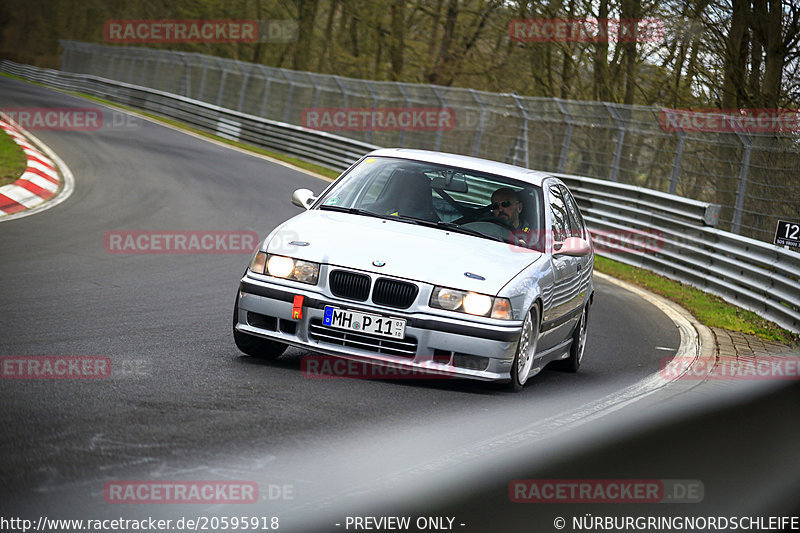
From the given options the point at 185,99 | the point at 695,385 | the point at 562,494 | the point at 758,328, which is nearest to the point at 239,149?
the point at 185,99

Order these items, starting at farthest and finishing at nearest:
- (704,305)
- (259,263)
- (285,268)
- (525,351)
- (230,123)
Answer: (230,123)
(704,305)
(525,351)
(259,263)
(285,268)

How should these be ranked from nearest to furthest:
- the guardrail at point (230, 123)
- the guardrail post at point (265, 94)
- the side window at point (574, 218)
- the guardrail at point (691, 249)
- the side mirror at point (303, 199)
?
the side mirror at point (303, 199)
the side window at point (574, 218)
the guardrail at point (691, 249)
the guardrail at point (230, 123)
the guardrail post at point (265, 94)

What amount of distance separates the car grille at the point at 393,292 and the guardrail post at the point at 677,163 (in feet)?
40.2

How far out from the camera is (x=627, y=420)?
6.62m

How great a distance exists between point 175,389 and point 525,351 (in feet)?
7.80

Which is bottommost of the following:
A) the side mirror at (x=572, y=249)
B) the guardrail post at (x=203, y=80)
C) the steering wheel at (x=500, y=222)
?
the side mirror at (x=572, y=249)

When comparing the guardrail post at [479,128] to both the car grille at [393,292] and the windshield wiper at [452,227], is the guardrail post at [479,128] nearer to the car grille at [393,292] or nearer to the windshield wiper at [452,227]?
the windshield wiper at [452,227]

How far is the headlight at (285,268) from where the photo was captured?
664 cm

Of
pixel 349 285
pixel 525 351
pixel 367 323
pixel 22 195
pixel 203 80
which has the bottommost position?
pixel 22 195

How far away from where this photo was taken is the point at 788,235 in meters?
11.7

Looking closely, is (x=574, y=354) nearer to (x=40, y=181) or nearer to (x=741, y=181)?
(x=741, y=181)

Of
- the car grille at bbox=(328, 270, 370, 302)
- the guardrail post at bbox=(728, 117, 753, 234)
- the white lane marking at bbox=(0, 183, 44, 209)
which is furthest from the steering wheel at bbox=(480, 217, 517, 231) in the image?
the guardrail post at bbox=(728, 117, 753, 234)

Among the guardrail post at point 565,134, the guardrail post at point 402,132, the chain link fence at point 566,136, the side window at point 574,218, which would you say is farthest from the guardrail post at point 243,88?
the side window at point 574,218

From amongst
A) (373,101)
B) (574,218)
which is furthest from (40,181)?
(373,101)
